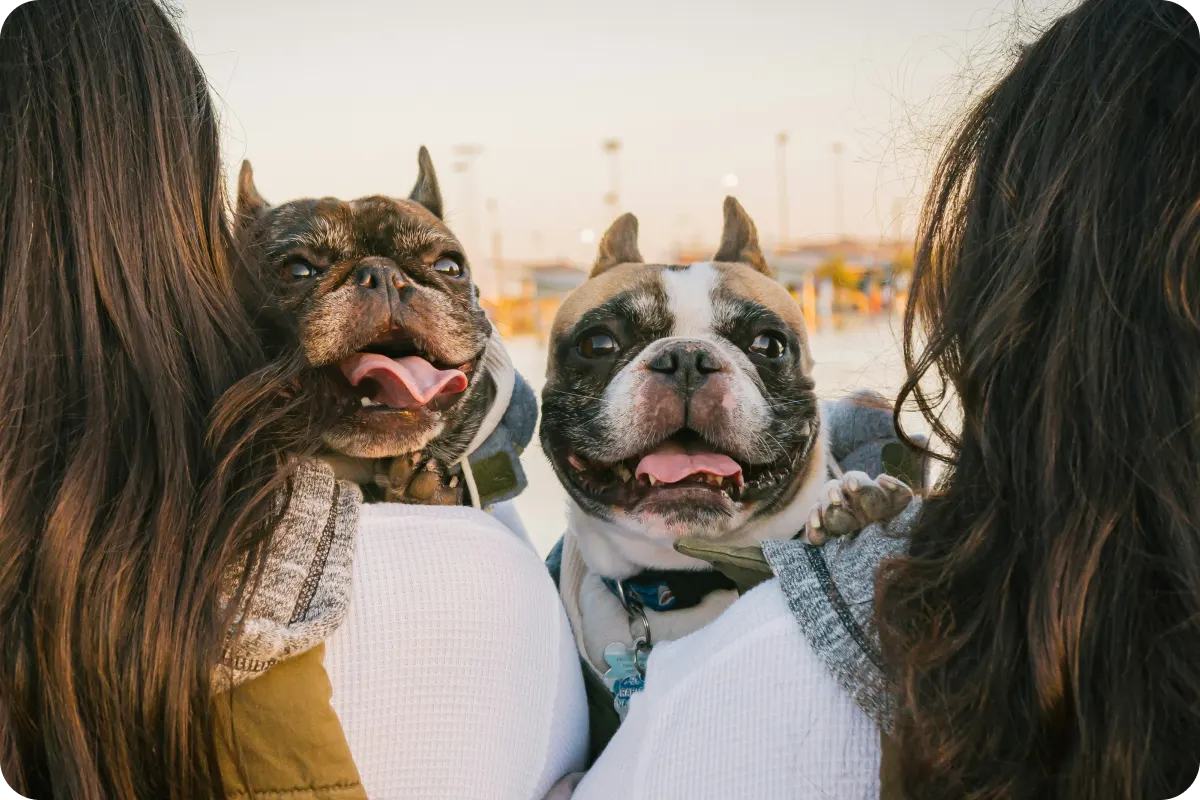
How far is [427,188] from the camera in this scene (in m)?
1.94

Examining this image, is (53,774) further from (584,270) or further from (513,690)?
(584,270)

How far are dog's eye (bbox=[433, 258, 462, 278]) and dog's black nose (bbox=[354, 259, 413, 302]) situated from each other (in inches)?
4.9

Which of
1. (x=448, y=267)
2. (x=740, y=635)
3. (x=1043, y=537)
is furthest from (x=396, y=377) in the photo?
(x=1043, y=537)

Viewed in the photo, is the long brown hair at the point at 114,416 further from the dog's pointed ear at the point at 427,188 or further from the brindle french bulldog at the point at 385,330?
the dog's pointed ear at the point at 427,188

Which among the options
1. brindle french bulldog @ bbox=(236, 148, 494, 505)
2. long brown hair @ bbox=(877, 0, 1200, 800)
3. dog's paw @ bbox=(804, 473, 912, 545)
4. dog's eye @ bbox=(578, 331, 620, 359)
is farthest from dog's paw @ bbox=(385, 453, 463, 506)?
long brown hair @ bbox=(877, 0, 1200, 800)

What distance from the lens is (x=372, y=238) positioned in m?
1.62

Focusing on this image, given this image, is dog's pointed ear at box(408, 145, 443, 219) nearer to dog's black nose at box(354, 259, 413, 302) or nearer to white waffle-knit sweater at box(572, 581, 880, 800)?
dog's black nose at box(354, 259, 413, 302)

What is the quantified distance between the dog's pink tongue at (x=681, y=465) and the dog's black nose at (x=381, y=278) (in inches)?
19.2

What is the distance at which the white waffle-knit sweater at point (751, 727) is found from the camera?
76 cm

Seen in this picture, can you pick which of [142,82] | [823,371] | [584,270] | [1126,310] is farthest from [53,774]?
[823,371]

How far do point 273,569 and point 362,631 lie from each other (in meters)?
0.10

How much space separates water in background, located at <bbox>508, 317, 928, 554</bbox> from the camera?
121cm

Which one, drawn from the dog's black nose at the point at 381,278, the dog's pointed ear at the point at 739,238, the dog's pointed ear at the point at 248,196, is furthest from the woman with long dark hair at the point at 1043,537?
the dog's pointed ear at the point at 248,196

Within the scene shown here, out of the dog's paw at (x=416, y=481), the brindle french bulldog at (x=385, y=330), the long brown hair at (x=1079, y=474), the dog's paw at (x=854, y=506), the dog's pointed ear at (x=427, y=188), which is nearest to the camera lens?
the long brown hair at (x=1079, y=474)
